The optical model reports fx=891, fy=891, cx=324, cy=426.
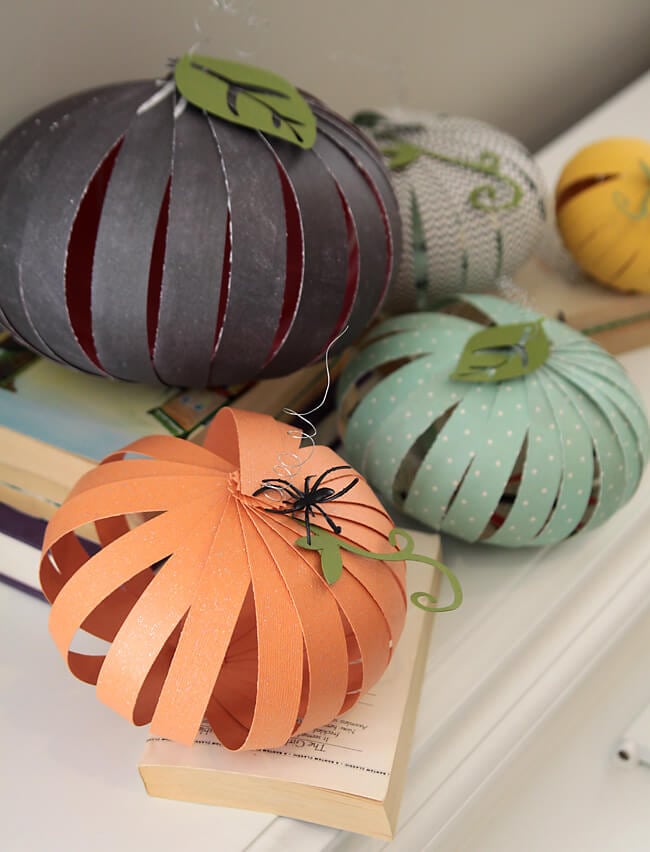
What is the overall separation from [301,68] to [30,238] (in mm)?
447

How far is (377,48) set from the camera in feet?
2.95

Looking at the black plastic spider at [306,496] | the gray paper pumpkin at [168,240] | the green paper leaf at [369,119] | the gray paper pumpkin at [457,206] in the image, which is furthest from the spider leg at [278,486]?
the green paper leaf at [369,119]

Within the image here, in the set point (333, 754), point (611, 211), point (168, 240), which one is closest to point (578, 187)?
point (611, 211)

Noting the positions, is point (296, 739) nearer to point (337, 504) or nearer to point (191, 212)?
point (337, 504)

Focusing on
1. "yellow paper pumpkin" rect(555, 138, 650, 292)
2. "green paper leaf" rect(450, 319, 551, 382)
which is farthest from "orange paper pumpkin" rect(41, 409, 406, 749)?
"yellow paper pumpkin" rect(555, 138, 650, 292)

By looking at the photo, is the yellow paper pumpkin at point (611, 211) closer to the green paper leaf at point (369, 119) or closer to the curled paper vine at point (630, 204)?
the curled paper vine at point (630, 204)

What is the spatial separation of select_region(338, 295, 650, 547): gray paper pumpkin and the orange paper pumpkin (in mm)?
90

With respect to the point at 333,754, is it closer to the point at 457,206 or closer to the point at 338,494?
the point at 338,494

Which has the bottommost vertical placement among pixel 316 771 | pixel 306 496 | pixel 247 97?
pixel 316 771

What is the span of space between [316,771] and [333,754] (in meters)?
0.01

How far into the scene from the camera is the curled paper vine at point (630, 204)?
2.27ft

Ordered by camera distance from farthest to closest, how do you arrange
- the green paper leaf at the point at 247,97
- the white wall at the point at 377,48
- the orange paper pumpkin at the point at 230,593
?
the white wall at the point at 377,48, the green paper leaf at the point at 247,97, the orange paper pumpkin at the point at 230,593

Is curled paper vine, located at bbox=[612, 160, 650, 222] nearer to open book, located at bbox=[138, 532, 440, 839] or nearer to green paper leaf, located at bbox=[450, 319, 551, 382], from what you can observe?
green paper leaf, located at bbox=[450, 319, 551, 382]

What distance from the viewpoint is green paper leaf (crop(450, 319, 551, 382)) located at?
0.54 m
